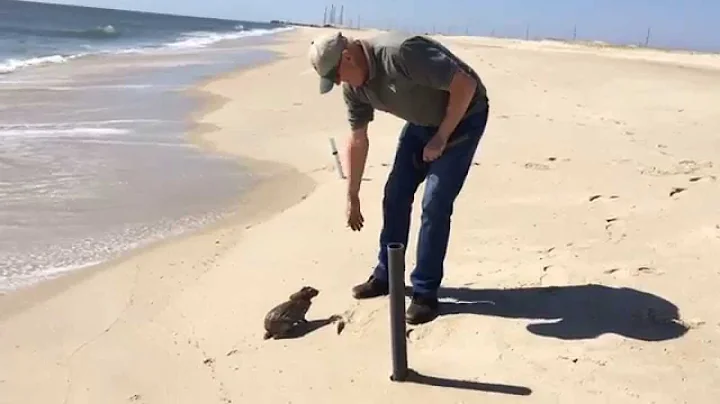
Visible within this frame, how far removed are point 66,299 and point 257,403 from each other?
2.06 m

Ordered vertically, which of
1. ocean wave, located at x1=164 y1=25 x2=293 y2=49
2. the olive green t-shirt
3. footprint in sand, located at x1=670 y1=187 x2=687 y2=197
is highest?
the olive green t-shirt

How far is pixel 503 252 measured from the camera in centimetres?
521

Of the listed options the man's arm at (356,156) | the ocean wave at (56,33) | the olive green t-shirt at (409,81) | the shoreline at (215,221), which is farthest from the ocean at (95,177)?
the ocean wave at (56,33)

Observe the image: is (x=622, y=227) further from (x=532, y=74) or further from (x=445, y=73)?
(x=532, y=74)

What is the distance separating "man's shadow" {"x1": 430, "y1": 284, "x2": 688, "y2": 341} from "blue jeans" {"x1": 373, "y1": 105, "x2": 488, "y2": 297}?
29cm

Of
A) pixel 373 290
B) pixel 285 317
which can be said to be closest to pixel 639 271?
pixel 373 290

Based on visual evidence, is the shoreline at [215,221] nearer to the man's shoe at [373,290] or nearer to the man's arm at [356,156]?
the man's shoe at [373,290]

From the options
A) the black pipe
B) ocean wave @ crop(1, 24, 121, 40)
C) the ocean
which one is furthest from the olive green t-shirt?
ocean wave @ crop(1, 24, 121, 40)

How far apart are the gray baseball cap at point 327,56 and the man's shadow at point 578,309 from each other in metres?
1.36

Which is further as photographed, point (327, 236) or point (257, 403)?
point (327, 236)

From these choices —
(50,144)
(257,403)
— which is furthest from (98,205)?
(257,403)

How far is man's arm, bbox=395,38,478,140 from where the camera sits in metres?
3.76

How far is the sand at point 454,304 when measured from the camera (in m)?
3.62

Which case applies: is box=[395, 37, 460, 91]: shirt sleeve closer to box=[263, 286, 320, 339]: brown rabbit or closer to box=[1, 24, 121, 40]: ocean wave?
box=[263, 286, 320, 339]: brown rabbit
